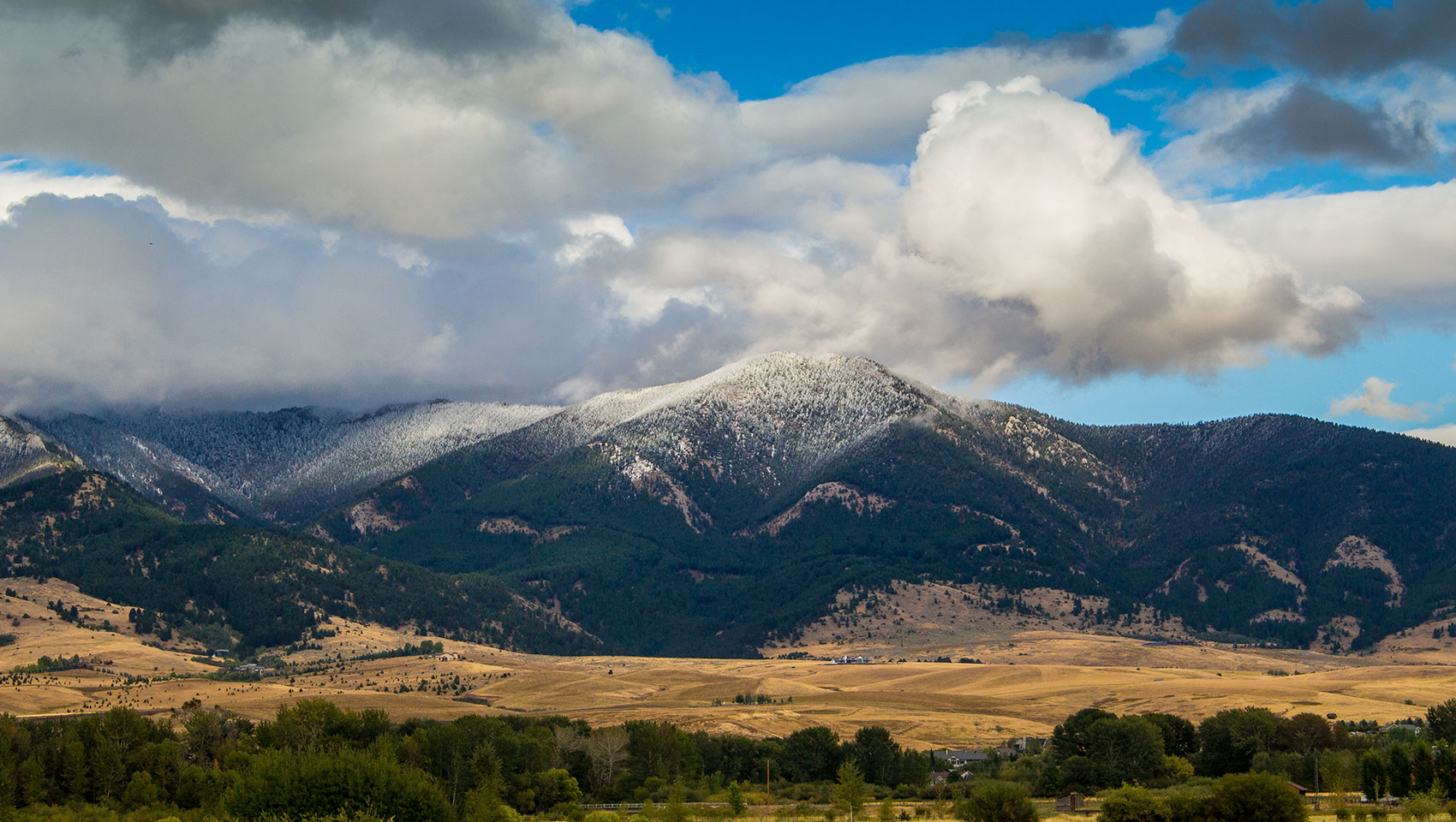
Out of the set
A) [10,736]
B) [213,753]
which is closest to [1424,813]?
[213,753]

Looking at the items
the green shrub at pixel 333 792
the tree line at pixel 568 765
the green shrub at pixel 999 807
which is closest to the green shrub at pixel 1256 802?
the tree line at pixel 568 765

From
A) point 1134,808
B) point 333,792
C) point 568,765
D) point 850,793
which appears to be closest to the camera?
point 333,792

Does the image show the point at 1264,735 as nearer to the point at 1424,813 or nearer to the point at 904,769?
the point at 904,769

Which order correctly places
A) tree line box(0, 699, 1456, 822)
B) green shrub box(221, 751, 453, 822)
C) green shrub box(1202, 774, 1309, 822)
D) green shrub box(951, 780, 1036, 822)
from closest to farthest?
green shrub box(221, 751, 453, 822), green shrub box(1202, 774, 1309, 822), green shrub box(951, 780, 1036, 822), tree line box(0, 699, 1456, 822)

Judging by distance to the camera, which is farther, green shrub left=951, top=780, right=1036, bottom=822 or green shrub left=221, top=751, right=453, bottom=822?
green shrub left=951, top=780, right=1036, bottom=822

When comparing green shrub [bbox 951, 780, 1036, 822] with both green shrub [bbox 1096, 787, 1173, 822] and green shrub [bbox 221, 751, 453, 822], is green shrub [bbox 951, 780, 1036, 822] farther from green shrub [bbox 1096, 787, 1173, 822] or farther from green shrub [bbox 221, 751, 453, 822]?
green shrub [bbox 221, 751, 453, 822]

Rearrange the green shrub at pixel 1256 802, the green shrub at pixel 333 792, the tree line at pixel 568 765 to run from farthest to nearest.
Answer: the tree line at pixel 568 765, the green shrub at pixel 1256 802, the green shrub at pixel 333 792

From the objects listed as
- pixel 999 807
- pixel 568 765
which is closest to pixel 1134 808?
pixel 999 807

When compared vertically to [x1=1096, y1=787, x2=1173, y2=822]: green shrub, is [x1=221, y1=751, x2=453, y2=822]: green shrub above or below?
above

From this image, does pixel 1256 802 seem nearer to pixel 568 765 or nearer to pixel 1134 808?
pixel 1134 808

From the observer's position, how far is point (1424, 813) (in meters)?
123

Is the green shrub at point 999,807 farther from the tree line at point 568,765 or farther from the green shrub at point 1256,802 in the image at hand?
the green shrub at point 1256,802

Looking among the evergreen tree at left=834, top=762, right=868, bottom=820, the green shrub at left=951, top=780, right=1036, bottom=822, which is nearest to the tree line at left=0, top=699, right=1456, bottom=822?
the green shrub at left=951, top=780, right=1036, bottom=822

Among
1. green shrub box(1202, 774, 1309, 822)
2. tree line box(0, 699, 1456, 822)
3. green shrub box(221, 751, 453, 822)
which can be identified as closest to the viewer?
green shrub box(221, 751, 453, 822)
